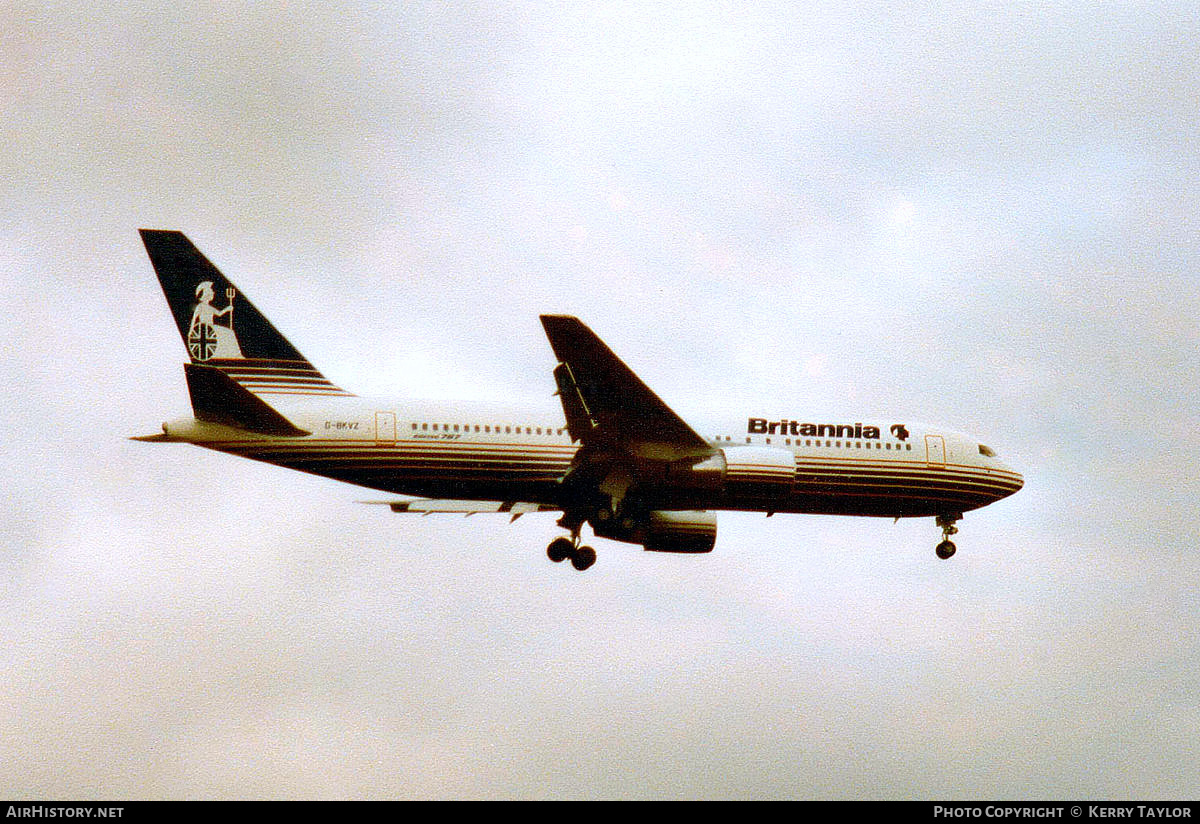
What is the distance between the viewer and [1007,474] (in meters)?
37.7

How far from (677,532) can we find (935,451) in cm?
Result: 818

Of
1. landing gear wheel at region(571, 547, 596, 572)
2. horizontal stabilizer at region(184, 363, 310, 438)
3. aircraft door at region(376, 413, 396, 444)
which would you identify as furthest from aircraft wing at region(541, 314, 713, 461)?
horizontal stabilizer at region(184, 363, 310, 438)

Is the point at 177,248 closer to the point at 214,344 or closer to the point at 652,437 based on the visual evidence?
the point at 214,344

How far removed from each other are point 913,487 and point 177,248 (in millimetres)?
21741

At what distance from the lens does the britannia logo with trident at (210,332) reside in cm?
3450

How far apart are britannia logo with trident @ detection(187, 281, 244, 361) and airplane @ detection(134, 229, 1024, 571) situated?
39mm

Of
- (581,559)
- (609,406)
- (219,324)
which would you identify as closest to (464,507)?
(581,559)

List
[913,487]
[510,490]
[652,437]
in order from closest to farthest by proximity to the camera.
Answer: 1. [652,437]
2. [510,490]
3. [913,487]

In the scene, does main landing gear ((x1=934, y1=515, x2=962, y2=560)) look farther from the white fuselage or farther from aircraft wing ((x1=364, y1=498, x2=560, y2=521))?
aircraft wing ((x1=364, y1=498, x2=560, y2=521))

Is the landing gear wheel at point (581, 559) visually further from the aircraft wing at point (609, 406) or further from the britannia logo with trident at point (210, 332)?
the britannia logo with trident at point (210, 332)
